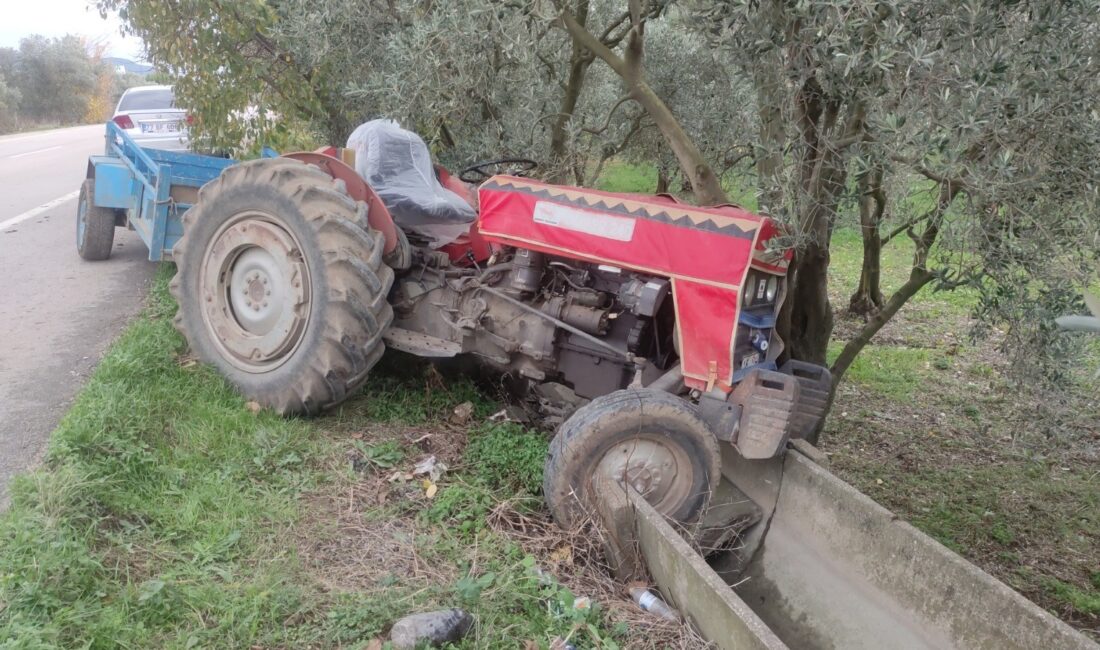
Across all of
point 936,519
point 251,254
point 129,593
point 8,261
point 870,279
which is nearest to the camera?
point 129,593

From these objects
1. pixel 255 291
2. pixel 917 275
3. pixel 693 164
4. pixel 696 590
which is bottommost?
pixel 696 590

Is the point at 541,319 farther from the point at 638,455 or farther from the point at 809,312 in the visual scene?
the point at 809,312

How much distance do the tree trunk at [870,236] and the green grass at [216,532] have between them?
215 cm

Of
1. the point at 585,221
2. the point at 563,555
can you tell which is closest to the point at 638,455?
the point at 563,555

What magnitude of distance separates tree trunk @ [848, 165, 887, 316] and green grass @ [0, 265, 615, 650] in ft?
7.04

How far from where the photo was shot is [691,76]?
7488mm

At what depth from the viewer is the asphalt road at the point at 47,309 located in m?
4.02

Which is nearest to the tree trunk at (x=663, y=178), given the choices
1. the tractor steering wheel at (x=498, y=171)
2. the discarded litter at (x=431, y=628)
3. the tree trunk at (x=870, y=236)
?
the tree trunk at (x=870, y=236)

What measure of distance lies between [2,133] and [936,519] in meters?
28.5

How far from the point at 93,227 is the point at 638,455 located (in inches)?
227

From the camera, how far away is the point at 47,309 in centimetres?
579

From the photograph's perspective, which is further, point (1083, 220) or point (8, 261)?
point (8, 261)

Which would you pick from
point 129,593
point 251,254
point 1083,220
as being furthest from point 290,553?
point 1083,220

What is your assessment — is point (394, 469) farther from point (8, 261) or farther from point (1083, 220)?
point (8, 261)
